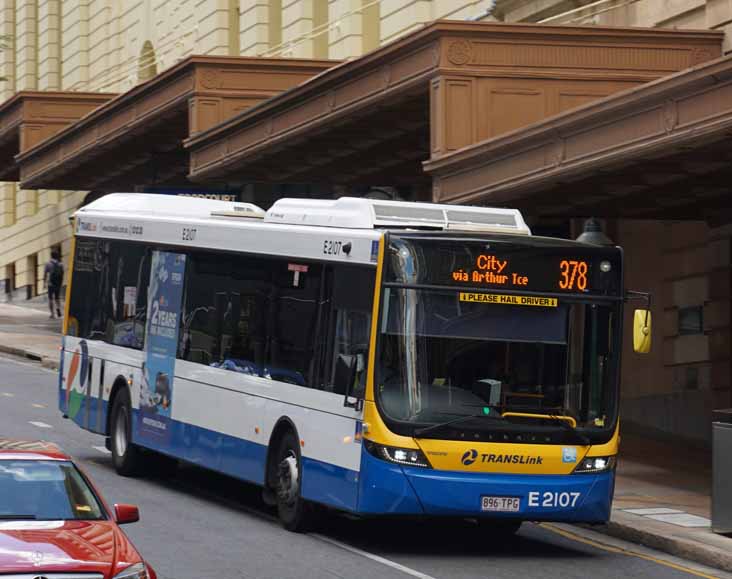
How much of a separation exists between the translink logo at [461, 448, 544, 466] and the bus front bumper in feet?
0.39

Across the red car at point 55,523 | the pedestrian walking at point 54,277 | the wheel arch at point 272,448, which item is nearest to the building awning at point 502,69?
the wheel arch at point 272,448

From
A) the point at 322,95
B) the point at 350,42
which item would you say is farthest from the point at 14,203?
the point at 322,95

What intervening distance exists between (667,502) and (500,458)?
459 cm

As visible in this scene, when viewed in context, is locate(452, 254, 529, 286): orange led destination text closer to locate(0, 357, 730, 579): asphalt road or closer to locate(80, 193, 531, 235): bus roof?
locate(80, 193, 531, 235): bus roof

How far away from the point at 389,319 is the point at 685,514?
4.88 m

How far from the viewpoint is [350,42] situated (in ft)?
114

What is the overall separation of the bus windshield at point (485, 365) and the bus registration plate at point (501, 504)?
2.00 ft

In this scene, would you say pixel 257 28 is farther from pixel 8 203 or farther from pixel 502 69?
pixel 8 203

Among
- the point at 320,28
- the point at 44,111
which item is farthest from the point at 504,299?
the point at 44,111

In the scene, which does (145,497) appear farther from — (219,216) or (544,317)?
(544,317)

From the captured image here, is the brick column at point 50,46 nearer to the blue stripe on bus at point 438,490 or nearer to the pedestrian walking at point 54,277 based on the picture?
the pedestrian walking at point 54,277

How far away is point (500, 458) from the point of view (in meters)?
13.9

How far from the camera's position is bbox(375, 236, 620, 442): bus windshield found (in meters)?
13.8

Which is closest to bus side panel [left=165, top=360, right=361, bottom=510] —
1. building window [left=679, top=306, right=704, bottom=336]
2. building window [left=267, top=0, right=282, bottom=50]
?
building window [left=679, top=306, right=704, bottom=336]
